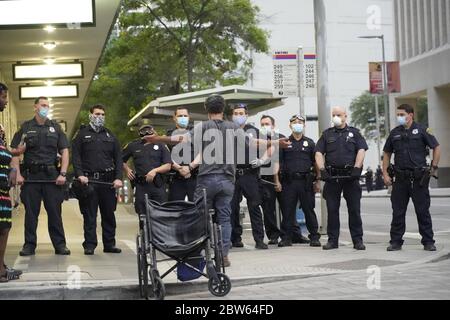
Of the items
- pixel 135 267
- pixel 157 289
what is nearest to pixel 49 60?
pixel 135 267

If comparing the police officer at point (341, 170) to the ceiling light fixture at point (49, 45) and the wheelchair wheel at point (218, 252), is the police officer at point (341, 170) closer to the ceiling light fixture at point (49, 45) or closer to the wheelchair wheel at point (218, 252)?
the wheelchair wheel at point (218, 252)

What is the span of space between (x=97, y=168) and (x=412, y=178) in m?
4.32

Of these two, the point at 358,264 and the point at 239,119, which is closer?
the point at 358,264

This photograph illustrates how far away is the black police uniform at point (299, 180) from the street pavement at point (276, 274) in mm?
469

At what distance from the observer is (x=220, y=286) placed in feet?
27.1

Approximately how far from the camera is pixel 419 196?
11789mm

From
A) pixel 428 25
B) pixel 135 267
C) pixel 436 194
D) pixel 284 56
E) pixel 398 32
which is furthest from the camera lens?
pixel 398 32

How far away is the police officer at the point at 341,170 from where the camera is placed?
1207 centimetres

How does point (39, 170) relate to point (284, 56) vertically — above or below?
below

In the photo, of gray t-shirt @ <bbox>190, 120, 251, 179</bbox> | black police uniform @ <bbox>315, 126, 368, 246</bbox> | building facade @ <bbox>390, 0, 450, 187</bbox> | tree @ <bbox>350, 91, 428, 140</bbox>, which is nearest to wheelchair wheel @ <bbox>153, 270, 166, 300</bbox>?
gray t-shirt @ <bbox>190, 120, 251, 179</bbox>

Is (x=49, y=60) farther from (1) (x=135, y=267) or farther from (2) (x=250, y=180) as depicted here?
(1) (x=135, y=267)

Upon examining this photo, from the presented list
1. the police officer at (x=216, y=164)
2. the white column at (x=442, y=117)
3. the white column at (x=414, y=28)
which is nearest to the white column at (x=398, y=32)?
the white column at (x=414, y=28)

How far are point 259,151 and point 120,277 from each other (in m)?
3.73
